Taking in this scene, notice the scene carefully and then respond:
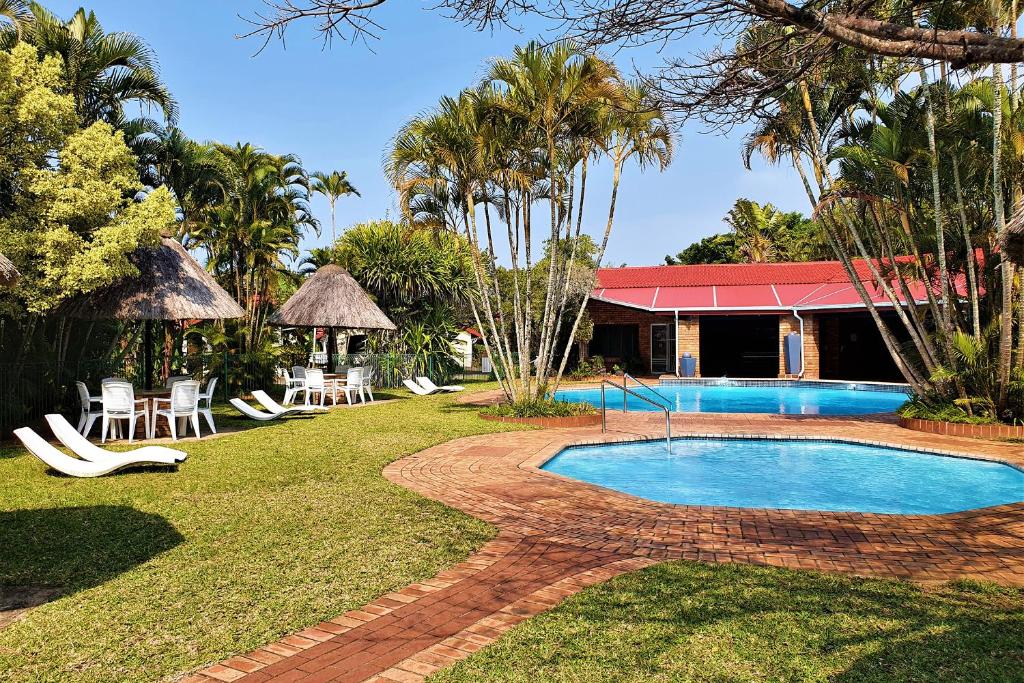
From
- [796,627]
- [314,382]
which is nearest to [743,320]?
[314,382]

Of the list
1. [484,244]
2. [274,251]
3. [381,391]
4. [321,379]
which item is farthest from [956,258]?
[274,251]

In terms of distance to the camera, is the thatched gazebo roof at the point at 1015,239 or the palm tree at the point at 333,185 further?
the palm tree at the point at 333,185

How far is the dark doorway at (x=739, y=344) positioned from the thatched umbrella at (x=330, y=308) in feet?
60.5

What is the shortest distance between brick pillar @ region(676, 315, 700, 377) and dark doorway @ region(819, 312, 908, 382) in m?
5.45

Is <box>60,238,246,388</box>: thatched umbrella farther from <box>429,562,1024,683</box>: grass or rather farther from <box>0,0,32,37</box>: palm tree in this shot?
<box>429,562,1024,683</box>: grass

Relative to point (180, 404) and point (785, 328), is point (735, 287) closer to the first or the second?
point (785, 328)

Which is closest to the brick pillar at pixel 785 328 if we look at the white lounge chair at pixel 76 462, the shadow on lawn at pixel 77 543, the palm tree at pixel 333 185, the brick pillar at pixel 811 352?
the brick pillar at pixel 811 352

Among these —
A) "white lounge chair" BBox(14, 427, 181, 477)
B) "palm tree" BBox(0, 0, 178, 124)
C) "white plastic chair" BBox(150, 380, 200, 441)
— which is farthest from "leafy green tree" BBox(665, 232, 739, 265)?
"white lounge chair" BBox(14, 427, 181, 477)

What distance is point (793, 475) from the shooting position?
10.9m

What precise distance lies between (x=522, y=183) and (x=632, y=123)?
2698mm

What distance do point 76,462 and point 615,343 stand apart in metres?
24.5

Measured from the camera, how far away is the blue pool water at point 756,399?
62.1 feet

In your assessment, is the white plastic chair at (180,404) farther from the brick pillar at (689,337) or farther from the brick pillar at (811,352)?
the brick pillar at (811,352)

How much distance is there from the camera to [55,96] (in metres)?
12.3
